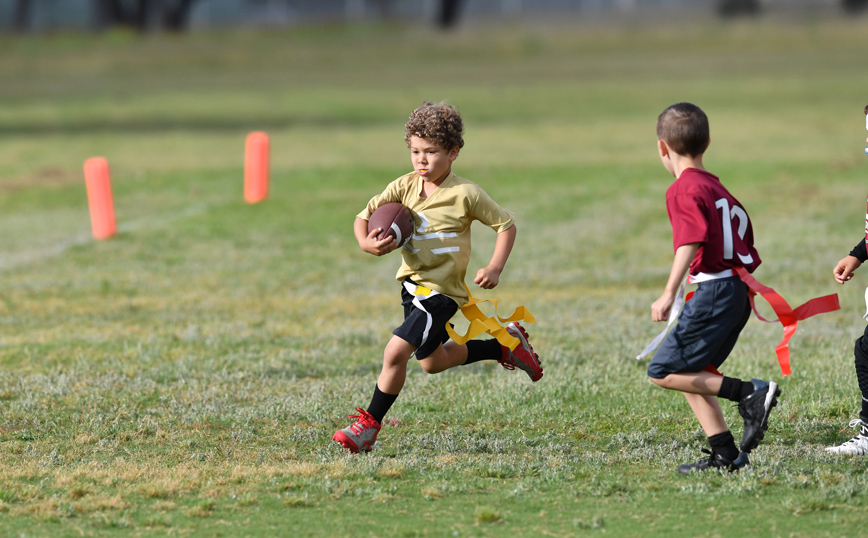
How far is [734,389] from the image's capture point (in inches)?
215

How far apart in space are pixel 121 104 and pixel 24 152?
14.3 m

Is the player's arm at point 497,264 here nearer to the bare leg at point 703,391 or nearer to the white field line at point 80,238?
the bare leg at point 703,391

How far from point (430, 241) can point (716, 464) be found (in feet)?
6.21

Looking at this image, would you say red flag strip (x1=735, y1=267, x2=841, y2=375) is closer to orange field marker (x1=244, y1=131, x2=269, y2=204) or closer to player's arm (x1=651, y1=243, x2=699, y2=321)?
player's arm (x1=651, y1=243, x2=699, y2=321)

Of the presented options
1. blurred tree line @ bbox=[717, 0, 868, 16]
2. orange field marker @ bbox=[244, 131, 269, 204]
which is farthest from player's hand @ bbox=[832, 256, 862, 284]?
blurred tree line @ bbox=[717, 0, 868, 16]

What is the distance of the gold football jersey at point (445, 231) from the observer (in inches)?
243

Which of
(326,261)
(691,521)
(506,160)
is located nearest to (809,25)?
(506,160)

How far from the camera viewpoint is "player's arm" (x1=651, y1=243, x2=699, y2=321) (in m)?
5.09

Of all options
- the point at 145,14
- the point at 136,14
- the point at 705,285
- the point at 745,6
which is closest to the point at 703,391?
the point at 705,285

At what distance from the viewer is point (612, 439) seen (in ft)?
21.1

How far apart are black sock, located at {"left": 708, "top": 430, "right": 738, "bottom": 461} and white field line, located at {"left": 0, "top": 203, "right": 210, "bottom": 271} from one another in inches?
437

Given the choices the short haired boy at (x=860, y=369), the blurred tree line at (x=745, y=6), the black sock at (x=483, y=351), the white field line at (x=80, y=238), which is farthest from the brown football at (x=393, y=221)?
the blurred tree line at (x=745, y=6)

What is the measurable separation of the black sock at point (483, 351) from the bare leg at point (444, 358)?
0.22 feet

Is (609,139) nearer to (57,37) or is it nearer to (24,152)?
(24,152)
